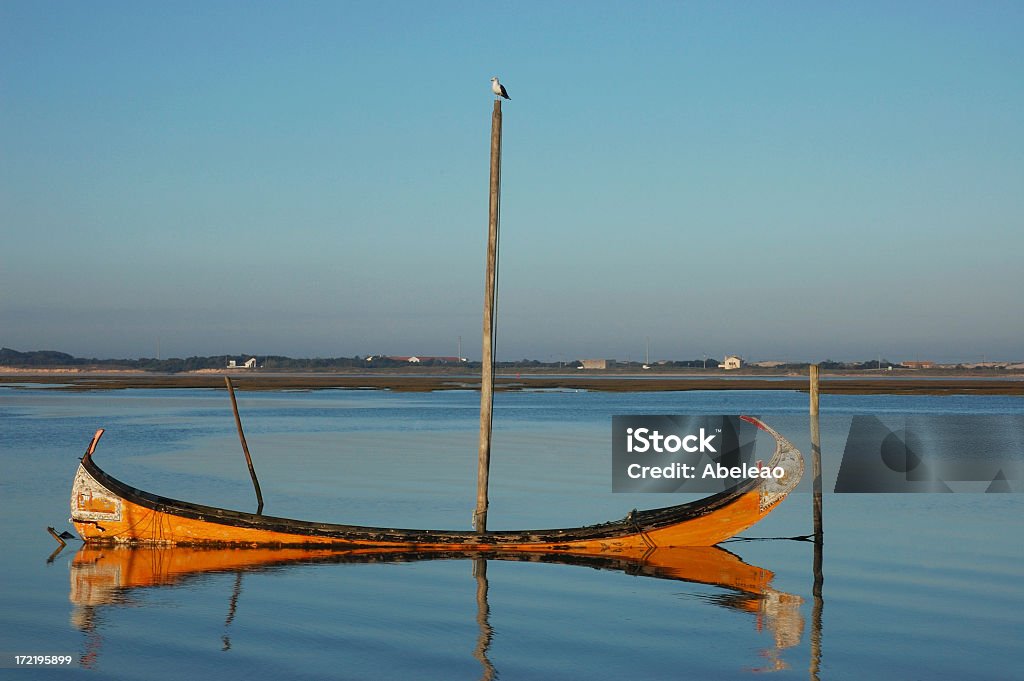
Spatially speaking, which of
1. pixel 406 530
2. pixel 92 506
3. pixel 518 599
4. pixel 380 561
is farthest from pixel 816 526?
pixel 92 506

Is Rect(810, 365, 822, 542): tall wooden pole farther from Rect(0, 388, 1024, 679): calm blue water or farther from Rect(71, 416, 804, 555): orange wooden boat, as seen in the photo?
Rect(0, 388, 1024, 679): calm blue water

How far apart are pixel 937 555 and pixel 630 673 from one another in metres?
8.87

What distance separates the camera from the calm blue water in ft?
37.4

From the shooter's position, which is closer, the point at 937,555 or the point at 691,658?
the point at 691,658

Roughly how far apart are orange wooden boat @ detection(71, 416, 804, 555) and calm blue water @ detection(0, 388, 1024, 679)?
452 millimetres

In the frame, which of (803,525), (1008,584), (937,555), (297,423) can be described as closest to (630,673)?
(1008,584)

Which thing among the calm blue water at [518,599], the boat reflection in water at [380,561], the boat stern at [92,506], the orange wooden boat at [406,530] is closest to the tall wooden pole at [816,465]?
the orange wooden boat at [406,530]

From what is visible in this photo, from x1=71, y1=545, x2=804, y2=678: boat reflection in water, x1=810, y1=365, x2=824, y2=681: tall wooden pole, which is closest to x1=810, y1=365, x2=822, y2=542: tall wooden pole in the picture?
x1=810, y1=365, x2=824, y2=681: tall wooden pole

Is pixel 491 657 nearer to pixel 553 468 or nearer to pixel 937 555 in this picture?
pixel 937 555

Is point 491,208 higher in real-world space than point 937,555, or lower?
higher

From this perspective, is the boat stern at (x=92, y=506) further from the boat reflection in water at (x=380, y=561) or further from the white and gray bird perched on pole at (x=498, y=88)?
the white and gray bird perched on pole at (x=498, y=88)

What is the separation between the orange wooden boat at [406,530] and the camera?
17.2 metres

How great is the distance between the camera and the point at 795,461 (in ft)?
58.2

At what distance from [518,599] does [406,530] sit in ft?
11.4
